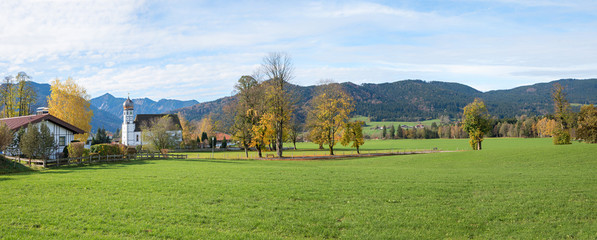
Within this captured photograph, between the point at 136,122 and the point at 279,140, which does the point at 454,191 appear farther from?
the point at 136,122

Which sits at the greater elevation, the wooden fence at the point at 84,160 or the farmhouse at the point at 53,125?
the farmhouse at the point at 53,125

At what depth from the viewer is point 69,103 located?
52.8 meters

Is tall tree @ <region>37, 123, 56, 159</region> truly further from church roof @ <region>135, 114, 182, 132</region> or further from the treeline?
the treeline

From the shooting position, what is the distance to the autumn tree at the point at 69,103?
52000 mm

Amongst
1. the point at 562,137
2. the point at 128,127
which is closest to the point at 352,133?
the point at 562,137

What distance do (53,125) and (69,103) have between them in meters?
12.3

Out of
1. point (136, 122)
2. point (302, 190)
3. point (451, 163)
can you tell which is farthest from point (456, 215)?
point (136, 122)

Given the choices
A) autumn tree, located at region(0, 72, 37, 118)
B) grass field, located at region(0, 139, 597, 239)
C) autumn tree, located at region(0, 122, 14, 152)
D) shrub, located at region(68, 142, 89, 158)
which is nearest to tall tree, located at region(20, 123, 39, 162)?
autumn tree, located at region(0, 122, 14, 152)

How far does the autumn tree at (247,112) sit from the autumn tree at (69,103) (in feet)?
80.6

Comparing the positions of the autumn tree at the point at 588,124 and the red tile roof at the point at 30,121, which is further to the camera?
the autumn tree at the point at 588,124

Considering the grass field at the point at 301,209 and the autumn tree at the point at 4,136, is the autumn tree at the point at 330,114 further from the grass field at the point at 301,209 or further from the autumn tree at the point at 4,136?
the autumn tree at the point at 4,136

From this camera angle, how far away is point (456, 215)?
11805 millimetres

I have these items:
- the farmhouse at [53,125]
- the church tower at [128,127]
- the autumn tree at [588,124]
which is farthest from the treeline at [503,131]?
the farmhouse at [53,125]

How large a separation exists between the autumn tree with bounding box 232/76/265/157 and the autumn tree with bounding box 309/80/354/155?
30.2 ft
